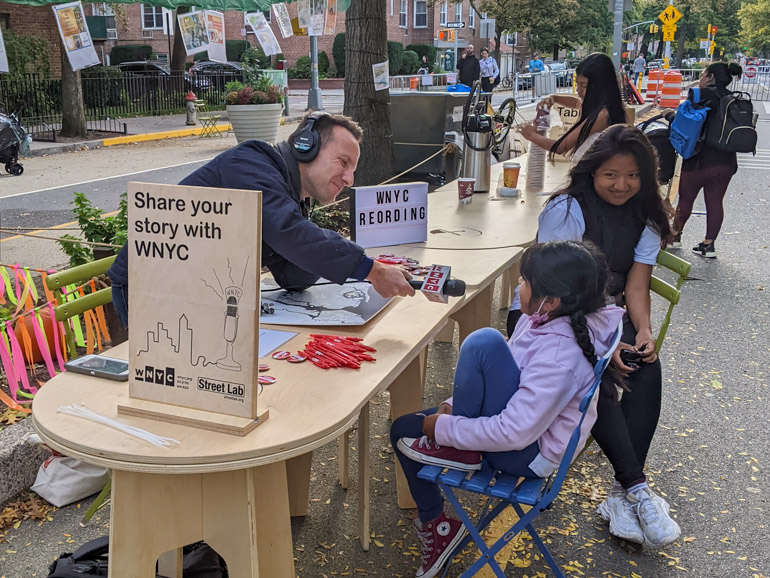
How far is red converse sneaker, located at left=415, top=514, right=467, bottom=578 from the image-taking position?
2779 mm

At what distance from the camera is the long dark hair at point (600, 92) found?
4.95 meters

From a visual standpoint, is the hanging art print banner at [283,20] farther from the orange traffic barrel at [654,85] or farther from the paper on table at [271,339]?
the orange traffic barrel at [654,85]

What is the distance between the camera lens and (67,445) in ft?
6.35

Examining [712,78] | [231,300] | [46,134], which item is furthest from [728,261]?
[46,134]

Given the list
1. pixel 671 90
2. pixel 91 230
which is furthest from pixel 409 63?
pixel 91 230

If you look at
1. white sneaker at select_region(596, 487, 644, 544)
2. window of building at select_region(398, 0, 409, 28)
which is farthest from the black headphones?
window of building at select_region(398, 0, 409, 28)

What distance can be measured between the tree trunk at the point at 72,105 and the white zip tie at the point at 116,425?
600 inches

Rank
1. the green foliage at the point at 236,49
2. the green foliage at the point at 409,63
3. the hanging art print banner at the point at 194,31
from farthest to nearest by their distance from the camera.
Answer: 1. the green foliage at the point at 409,63
2. the green foliage at the point at 236,49
3. the hanging art print banner at the point at 194,31

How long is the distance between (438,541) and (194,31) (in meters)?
7.58

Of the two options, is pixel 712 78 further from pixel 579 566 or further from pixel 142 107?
pixel 142 107

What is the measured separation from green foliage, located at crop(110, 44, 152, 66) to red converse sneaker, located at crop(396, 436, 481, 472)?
121 ft

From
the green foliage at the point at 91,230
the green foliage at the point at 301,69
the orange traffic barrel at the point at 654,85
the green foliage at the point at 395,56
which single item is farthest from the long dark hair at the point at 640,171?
the green foliage at the point at 395,56

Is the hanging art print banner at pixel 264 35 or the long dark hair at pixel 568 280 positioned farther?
the hanging art print banner at pixel 264 35

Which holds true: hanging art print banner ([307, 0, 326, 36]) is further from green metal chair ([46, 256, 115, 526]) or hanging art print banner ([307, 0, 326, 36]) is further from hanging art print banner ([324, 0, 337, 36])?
green metal chair ([46, 256, 115, 526])
